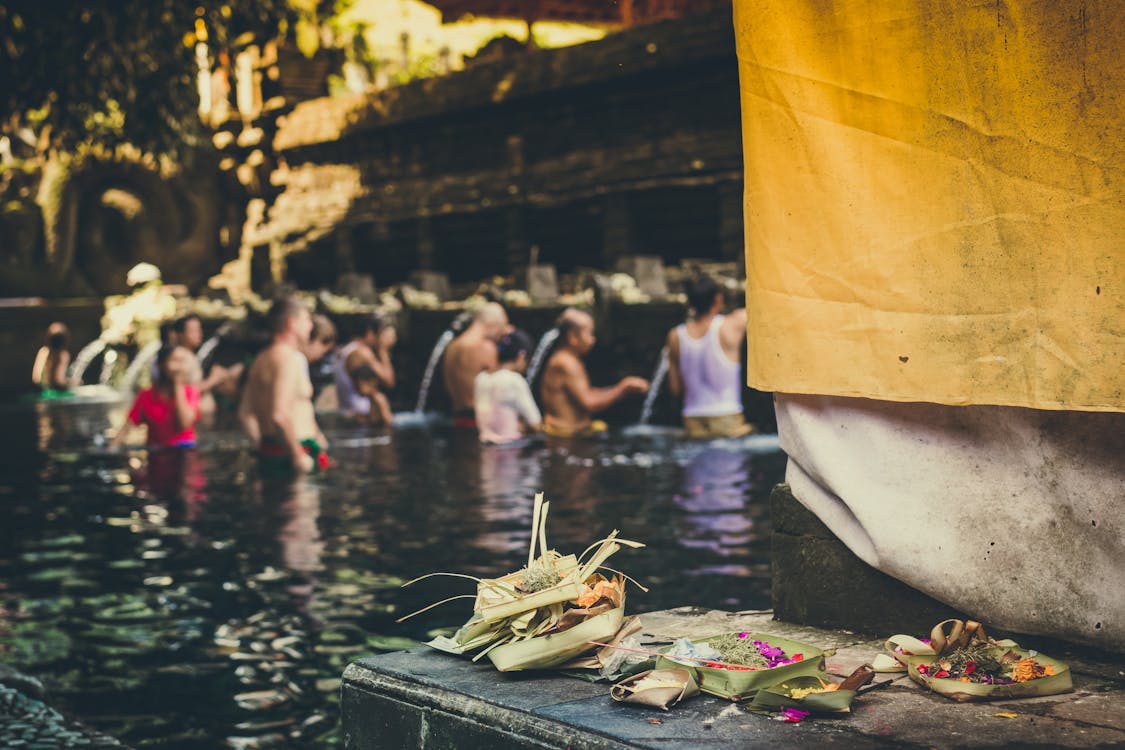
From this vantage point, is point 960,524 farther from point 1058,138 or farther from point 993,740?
point 1058,138

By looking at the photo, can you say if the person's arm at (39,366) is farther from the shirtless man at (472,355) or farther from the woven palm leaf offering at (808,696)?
the woven palm leaf offering at (808,696)

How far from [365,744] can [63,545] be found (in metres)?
5.94

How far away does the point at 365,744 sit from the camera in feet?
11.6

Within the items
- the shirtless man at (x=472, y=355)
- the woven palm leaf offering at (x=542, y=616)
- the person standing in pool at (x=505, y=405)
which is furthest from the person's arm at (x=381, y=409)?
the woven palm leaf offering at (x=542, y=616)

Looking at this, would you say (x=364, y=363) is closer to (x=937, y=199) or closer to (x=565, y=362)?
(x=565, y=362)

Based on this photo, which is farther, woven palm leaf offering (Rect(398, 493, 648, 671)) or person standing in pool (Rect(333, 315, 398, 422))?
person standing in pool (Rect(333, 315, 398, 422))

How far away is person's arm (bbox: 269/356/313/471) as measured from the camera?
1137 centimetres

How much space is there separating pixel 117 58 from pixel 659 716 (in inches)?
402

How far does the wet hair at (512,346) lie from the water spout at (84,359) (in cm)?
1480

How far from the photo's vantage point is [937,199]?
338 cm

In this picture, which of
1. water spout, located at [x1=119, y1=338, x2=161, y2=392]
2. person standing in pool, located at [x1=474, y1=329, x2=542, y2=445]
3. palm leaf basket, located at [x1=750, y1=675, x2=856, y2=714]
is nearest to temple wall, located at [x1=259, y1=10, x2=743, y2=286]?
water spout, located at [x1=119, y1=338, x2=161, y2=392]

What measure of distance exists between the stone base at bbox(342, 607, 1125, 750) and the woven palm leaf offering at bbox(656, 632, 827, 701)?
2.1 inches

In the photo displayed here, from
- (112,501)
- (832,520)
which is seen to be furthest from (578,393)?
(832,520)

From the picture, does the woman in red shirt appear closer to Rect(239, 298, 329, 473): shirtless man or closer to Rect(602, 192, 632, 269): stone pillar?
Rect(239, 298, 329, 473): shirtless man
